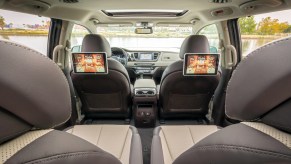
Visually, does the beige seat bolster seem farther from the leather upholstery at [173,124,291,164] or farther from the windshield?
the windshield

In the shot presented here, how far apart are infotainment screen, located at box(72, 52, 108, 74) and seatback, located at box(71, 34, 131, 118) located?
97 millimetres

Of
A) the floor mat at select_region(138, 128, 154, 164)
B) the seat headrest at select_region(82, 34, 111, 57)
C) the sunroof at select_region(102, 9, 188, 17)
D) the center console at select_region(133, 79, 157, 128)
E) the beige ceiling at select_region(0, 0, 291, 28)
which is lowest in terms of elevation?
the floor mat at select_region(138, 128, 154, 164)

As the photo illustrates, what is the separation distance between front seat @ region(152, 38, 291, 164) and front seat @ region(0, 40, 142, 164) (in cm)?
39

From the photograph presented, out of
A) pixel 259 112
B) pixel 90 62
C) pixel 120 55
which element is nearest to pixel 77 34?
pixel 90 62

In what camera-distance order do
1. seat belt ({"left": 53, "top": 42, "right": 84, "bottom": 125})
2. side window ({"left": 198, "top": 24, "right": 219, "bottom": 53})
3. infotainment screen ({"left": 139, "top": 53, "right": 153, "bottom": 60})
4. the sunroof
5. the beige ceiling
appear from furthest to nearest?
infotainment screen ({"left": 139, "top": 53, "right": 153, "bottom": 60}), side window ({"left": 198, "top": 24, "right": 219, "bottom": 53}), the sunroof, seat belt ({"left": 53, "top": 42, "right": 84, "bottom": 125}), the beige ceiling

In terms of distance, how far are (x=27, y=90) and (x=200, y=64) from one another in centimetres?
183

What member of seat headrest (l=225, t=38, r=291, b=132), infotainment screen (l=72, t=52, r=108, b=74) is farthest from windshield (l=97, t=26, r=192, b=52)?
seat headrest (l=225, t=38, r=291, b=132)

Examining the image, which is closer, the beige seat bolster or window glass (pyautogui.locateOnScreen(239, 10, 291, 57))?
the beige seat bolster

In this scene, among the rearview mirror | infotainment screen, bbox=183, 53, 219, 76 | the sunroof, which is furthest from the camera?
the rearview mirror

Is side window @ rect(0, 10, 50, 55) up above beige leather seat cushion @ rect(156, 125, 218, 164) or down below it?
above

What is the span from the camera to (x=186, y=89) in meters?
2.32

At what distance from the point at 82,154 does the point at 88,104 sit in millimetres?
2176

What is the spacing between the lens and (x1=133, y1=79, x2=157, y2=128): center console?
249 cm

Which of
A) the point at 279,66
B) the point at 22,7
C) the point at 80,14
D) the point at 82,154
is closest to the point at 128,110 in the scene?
the point at 80,14
